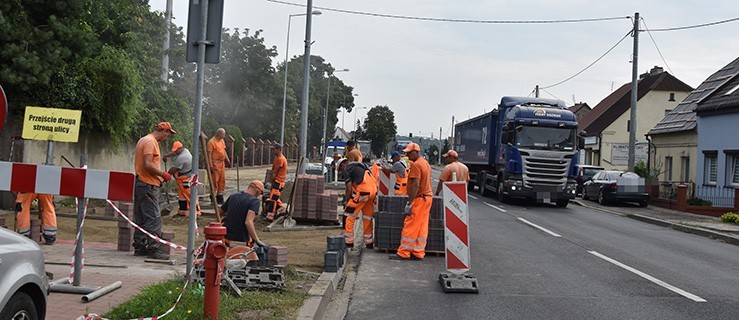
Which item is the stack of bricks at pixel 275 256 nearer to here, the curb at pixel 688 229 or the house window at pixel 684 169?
the curb at pixel 688 229

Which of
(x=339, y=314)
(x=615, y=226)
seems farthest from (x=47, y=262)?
(x=615, y=226)

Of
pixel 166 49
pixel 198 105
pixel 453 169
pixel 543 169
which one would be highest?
pixel 166 49

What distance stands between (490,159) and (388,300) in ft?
63.5

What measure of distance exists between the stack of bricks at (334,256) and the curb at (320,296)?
10 cm

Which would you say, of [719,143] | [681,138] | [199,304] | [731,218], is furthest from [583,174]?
[199,304]

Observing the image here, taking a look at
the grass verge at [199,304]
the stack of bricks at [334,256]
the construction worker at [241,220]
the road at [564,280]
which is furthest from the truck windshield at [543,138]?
the grass verge at [199,304]

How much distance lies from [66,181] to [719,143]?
27301mm

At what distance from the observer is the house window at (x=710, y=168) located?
1151 inches

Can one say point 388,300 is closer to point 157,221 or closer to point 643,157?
point 157,221

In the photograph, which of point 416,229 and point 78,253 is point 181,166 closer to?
point 416,229

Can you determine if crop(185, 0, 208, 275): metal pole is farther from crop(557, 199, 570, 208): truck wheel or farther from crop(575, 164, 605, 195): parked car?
crop(575, 164, 605, 195): parked car

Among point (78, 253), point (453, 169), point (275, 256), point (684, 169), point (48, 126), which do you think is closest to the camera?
point (78, 253)

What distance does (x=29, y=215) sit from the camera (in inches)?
398

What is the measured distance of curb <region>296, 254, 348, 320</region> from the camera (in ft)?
21.9
